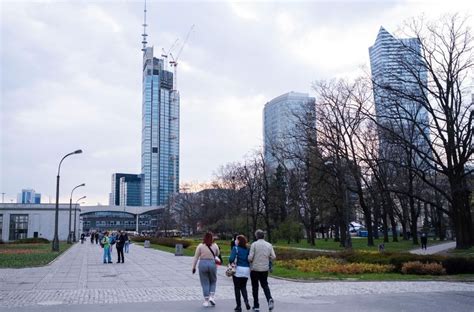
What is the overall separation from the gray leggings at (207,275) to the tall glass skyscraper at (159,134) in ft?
477

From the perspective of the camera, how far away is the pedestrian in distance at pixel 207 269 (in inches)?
458

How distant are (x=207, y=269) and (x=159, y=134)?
15275 centimetres

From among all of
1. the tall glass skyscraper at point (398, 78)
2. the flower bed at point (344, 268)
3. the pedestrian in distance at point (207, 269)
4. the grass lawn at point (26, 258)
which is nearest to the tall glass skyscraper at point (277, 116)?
the tall glass skyscraper at point (398, 78)

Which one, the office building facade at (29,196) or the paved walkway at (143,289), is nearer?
the paved walkway at (143,289)

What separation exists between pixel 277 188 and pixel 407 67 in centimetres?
3243

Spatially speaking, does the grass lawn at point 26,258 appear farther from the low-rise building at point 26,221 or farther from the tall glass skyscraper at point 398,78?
the low-rise building at point 26,221

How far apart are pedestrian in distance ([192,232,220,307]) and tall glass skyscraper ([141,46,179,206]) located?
14533 cm

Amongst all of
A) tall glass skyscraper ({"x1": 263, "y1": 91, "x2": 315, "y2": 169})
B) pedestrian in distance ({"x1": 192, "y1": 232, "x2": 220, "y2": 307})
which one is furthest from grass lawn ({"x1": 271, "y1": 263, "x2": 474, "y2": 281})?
tall glass skyscraper ({"x1": 263, "y1": 91, "x2": 315, "y2": 169})

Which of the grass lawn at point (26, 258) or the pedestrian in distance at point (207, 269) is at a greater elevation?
the pedestrian in distance at point (207, 269)

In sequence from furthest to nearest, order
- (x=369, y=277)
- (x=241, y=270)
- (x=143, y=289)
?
(x=369, y=277) < (x=143, y=289) < (x=241, y=270)

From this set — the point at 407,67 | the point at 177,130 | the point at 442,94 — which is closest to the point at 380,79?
the point at 407,67

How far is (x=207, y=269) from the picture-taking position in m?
11.7

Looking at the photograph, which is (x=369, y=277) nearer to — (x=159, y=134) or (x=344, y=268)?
(x=344, y=268)

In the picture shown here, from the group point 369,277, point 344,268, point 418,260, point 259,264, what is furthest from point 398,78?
point 259,264
